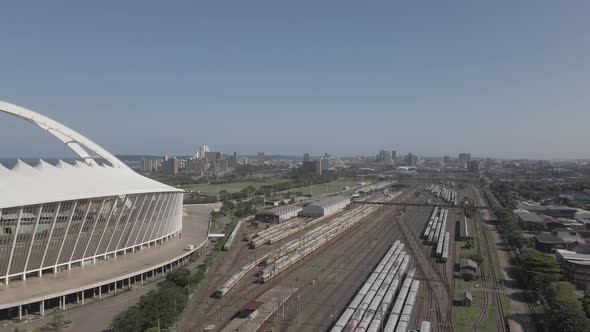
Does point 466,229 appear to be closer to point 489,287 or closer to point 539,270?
point 539,270

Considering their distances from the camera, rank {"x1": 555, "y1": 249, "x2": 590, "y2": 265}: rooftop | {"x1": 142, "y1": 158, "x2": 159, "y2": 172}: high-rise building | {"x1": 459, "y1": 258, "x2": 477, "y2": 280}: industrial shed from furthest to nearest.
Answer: {"x1": 142, "y1": 158, "x2": 159, "y2": 172}: high-rise building < {"x1": 555, "y1": 249, "x2": 590, "y2": 265}: rooftop < {"x1": 459, "y1": 258, "x2": 477, "y2": 280}: industrial shed

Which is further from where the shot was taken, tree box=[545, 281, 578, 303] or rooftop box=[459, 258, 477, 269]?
rooftop box=[459, 258, 477, 269]

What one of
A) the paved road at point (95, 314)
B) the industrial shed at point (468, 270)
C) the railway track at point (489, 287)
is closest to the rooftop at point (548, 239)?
the railway track at point (489, 287)

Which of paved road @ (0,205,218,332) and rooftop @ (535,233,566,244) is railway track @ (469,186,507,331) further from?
paved road @ (0,205,218,332)

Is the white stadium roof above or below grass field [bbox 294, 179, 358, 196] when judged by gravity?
above

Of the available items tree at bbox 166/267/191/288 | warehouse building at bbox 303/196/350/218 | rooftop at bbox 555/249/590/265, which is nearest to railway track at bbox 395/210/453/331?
rooftop at bbox 555/249/590/265

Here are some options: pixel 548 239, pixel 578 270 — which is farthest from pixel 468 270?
pixel 548 239

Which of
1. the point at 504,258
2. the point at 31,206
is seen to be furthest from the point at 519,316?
the point at 31,206
